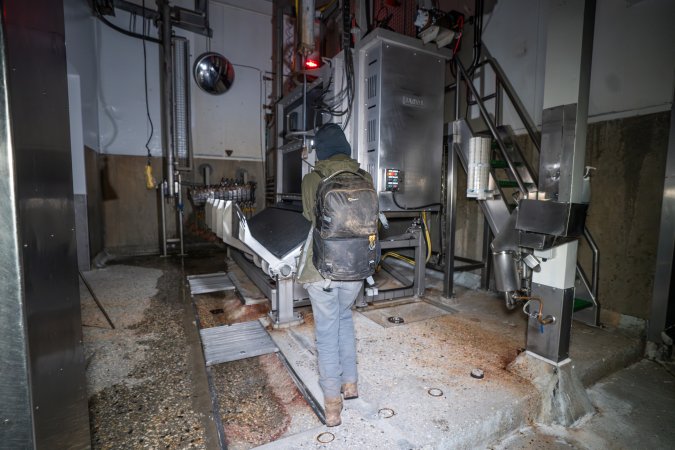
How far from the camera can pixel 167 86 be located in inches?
229

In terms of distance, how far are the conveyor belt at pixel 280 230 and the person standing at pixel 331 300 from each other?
1.08m

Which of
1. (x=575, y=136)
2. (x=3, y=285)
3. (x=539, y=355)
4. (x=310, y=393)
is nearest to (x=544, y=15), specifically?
(x=575, y=136)

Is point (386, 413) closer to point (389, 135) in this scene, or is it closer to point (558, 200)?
point (558, 200)

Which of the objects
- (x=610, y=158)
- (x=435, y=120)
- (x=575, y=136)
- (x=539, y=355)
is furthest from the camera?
(x=435, y=120)

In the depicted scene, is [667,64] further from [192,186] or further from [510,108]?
[192,186]

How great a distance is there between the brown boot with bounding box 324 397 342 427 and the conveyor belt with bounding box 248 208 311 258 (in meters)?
1.37

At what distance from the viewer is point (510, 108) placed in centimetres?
365

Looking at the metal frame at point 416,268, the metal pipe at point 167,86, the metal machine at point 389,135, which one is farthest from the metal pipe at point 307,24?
the metal pipe at point 167,86

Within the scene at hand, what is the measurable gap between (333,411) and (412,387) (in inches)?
21.7

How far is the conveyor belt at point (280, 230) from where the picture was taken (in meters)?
2.97

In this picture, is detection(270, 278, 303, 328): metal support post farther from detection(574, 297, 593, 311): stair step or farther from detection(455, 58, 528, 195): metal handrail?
detection(574, 297, 593, 311): stair step

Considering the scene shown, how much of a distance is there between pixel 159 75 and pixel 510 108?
604 centimetres

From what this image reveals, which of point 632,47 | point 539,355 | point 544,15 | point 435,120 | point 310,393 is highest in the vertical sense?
point 544,15

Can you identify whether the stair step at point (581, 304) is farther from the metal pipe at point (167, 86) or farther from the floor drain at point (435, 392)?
the metal pipe at point (167, 86)
